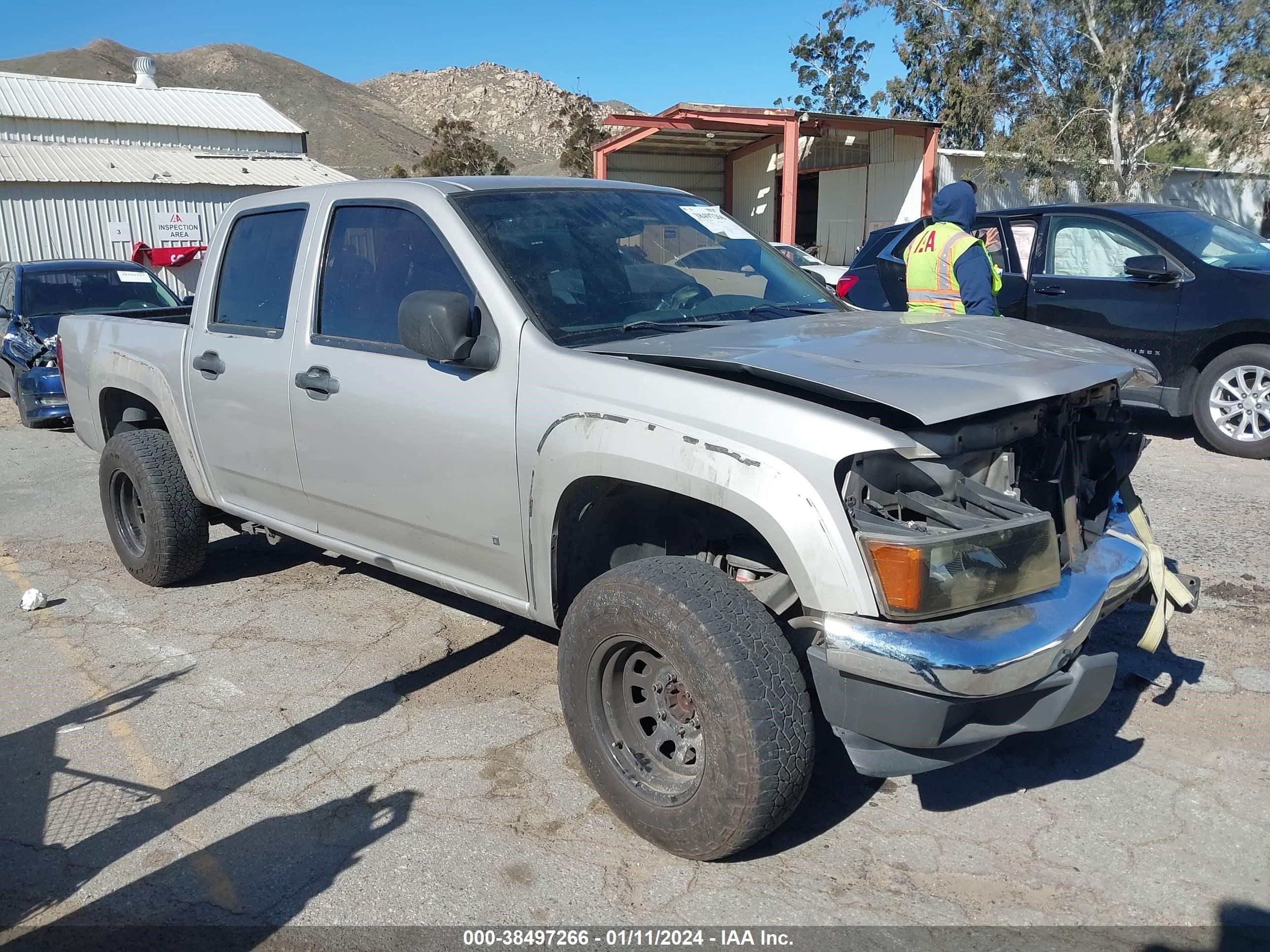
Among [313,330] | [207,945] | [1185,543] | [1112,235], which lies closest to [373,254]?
[313,330]

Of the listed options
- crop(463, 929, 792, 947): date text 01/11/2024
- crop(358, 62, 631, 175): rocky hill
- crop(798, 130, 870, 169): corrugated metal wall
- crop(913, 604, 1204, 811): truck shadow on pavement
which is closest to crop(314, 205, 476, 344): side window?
crop(463, 929, 792, 947): date text 01/11/2024

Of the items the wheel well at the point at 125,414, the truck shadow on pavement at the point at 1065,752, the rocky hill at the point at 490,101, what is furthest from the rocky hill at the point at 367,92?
the truck shadow on pavement at the point at 1065,752

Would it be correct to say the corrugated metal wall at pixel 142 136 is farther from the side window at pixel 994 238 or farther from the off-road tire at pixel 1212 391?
the off-road tire at pixel 1212 391

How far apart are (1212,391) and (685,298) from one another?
17.0ft

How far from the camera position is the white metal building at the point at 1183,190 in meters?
24.2

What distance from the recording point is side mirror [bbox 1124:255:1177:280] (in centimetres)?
727

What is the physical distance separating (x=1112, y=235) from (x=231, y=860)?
7.41 meters

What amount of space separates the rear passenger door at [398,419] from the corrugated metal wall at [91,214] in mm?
16891

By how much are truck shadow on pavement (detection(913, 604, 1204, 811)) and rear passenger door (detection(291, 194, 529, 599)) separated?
5.13ft

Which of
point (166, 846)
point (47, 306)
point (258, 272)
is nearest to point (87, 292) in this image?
point (47, 306)

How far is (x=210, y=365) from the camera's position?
464 cm

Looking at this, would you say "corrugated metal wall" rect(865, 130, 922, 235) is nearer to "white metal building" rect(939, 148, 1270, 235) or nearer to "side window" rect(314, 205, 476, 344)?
"white metal building" rect(939, 148, 1270, 235)

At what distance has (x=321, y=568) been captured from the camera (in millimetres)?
5805

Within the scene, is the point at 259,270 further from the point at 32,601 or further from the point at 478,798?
the point at 478,798
